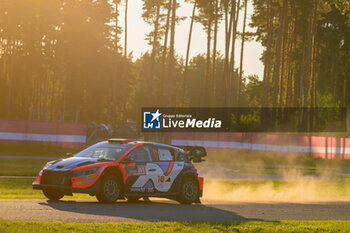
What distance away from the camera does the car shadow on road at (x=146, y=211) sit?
12.8 metres

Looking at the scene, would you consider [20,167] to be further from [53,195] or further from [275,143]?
[275,143]

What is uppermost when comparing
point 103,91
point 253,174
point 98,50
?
point 98,50

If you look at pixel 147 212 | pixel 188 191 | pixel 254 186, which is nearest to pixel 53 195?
pixel 147 212

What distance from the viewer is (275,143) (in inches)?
1838

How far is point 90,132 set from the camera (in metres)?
53.6

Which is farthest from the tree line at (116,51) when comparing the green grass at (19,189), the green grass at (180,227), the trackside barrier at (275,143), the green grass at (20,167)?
the green grass at (180,227)

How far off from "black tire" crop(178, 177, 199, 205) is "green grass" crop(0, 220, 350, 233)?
422 cm

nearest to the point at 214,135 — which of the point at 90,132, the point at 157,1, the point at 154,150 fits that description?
the point at 90,132

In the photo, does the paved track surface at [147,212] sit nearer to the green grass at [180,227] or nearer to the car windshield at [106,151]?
the green grass at [180,227]

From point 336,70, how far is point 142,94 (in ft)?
225

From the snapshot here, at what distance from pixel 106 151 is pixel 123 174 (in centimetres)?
80

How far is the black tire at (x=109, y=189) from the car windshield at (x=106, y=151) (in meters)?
0.62

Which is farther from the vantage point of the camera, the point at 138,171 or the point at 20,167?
the point at 20,167

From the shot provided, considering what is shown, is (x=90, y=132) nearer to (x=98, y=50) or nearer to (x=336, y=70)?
(x=98, y=50)
